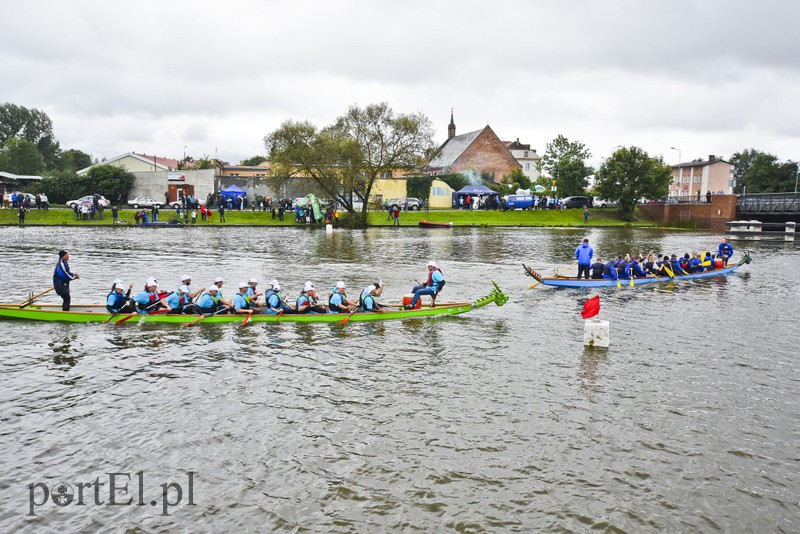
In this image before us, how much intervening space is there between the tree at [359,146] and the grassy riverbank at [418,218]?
5687 millimetres

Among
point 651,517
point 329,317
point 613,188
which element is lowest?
point 651,517

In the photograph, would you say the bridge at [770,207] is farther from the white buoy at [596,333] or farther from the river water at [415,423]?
the white buoy at [596,333]

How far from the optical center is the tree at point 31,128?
155 meters

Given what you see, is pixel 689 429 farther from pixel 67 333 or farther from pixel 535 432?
pixel 67 333

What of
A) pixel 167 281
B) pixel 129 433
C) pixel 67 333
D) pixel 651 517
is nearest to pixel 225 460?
pixel 129 433

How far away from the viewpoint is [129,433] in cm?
1249

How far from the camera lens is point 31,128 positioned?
521 ft

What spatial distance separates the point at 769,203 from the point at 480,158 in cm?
4751

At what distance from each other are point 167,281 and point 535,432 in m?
22.5

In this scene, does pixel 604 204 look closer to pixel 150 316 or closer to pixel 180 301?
pixel 180 301

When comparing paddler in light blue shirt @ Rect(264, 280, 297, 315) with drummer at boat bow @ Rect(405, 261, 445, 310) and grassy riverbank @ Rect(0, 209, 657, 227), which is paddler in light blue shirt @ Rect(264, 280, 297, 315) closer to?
drummer at boat bow @ Rect(405, 261, 445, 310)

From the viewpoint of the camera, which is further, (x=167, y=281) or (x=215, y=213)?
(x=215, y=213)

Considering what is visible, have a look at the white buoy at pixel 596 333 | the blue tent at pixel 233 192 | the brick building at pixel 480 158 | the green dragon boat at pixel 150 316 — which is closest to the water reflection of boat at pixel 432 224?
the blue tent at pixel 233 192

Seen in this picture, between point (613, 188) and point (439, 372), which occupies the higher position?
point (613, 188)
